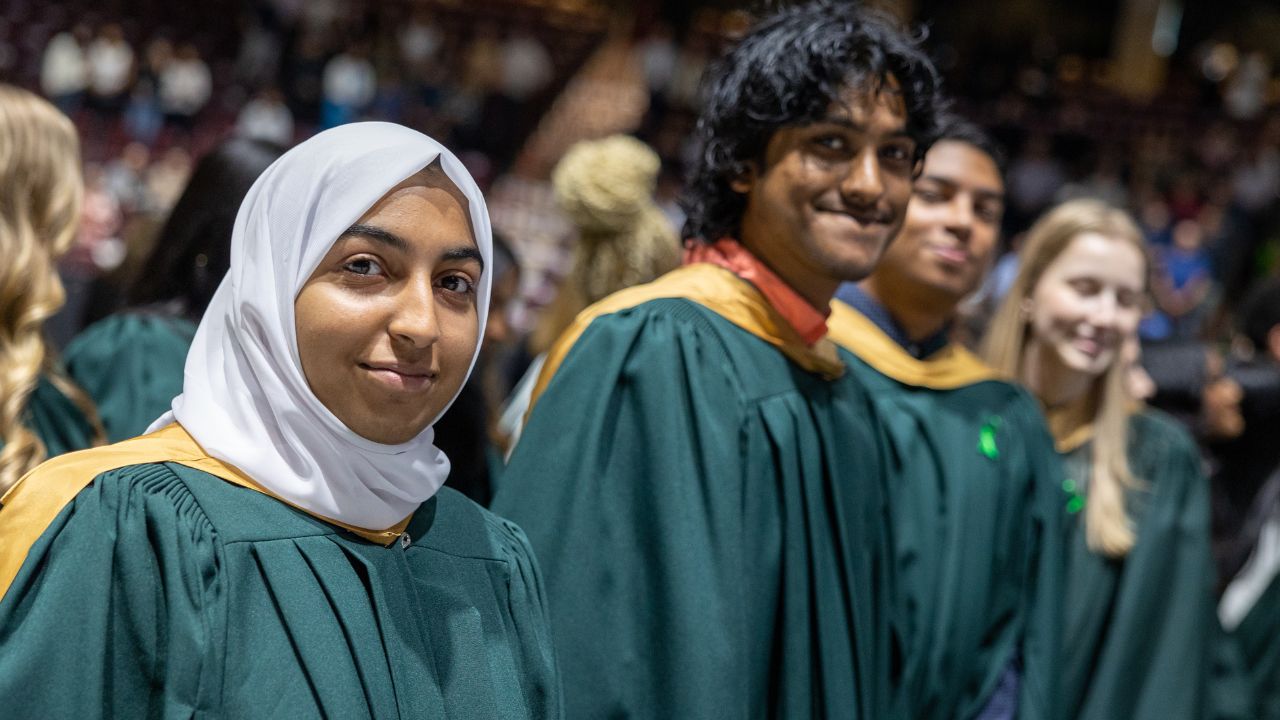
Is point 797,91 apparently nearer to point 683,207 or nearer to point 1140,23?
point 683,207

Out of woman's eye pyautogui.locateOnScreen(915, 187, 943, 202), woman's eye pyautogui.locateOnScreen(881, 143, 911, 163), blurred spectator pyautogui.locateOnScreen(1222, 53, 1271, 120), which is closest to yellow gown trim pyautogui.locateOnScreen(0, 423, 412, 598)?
woman's eye pyautogui.locateOnScreen(881, 143, 911, 163)

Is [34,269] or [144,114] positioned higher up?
[34,269]

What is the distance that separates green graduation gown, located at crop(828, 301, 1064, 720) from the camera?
2.80 m

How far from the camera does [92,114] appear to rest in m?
13.1

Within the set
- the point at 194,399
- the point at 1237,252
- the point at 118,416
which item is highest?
the point at 194,399

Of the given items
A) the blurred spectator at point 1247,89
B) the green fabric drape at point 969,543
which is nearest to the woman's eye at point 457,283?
the green fabric drape at point 969,543

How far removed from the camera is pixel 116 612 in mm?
1390

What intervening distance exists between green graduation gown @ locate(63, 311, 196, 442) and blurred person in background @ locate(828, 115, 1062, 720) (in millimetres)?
1378

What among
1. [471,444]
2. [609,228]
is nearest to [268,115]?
[609,228]

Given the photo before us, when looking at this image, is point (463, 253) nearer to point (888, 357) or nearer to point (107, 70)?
point (888, 357)

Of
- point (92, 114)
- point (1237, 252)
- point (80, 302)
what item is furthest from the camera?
point (1237, 252)

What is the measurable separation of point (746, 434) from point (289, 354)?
972 mm

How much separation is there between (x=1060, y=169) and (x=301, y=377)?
14603 mm

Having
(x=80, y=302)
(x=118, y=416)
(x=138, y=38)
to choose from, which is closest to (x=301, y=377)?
(x=118, y=416)
